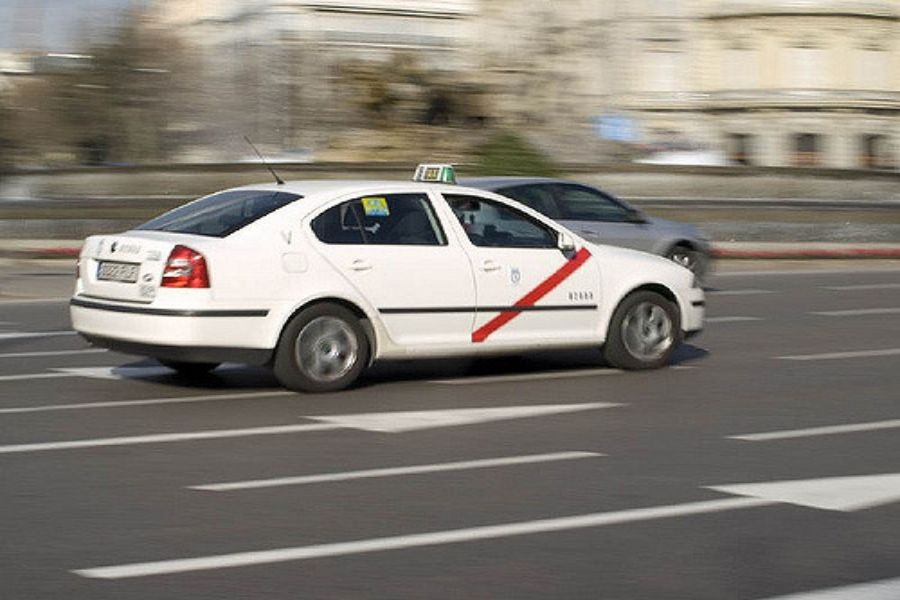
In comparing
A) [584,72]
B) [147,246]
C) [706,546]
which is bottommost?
[706,546]

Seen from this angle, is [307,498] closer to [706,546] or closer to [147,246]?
[706,546]

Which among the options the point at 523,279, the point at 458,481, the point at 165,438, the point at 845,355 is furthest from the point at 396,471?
the point at 845,355

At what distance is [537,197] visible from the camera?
2039 cm

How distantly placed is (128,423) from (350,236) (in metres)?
2.33

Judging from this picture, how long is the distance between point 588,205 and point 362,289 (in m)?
8.75

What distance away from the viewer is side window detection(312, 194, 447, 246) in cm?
1278

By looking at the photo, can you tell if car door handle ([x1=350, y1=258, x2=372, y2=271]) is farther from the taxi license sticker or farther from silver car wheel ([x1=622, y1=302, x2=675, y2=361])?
silver car wheel ([x1=622, y1=302, x2=675, y2=361])

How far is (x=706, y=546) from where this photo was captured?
778 cm

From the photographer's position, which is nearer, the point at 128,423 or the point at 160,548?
the point at 160,548

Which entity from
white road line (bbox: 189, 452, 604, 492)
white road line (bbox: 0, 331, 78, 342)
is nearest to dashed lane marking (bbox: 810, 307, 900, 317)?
white road line (bbox: 0, 331, 78, 342)

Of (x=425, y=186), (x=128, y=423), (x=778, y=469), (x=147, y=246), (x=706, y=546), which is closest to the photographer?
(x=706, y=546)

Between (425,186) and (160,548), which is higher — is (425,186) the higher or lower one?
the higher one

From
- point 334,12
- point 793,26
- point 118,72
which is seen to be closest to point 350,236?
point 118,72

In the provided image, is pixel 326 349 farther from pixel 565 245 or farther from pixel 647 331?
pixel 647 331
